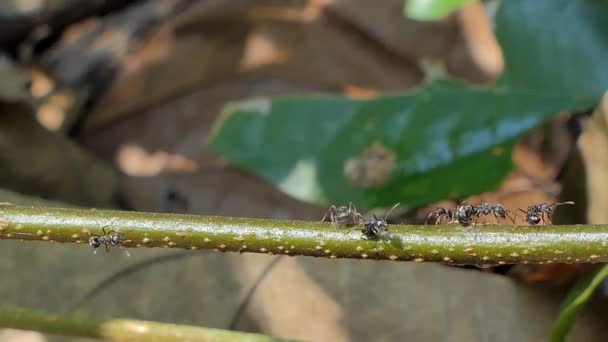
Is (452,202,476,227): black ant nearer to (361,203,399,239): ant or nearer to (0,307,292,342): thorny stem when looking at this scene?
(361,203,399,239): ant

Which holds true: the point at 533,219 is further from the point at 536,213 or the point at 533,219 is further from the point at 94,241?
the point at 94,241

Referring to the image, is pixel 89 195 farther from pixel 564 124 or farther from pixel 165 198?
pixel 564 124

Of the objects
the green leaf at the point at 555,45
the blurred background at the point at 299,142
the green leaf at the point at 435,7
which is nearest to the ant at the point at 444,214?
the blurred background at the point at 299,142

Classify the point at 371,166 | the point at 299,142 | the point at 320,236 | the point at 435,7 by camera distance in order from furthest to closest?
the point at 299,142 < the point at 371,166 < the point at 435,7 < the point at 320,236

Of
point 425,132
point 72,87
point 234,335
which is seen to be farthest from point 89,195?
point 234,335

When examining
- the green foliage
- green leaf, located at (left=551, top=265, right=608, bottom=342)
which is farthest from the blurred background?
green leaf, located at (left=551, top=265, right=608, bottom=342)

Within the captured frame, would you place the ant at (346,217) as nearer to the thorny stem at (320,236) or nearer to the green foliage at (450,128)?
the thorny stem at (320,236)

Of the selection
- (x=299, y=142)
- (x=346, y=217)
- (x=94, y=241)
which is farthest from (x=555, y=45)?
(x=94, y=241)
